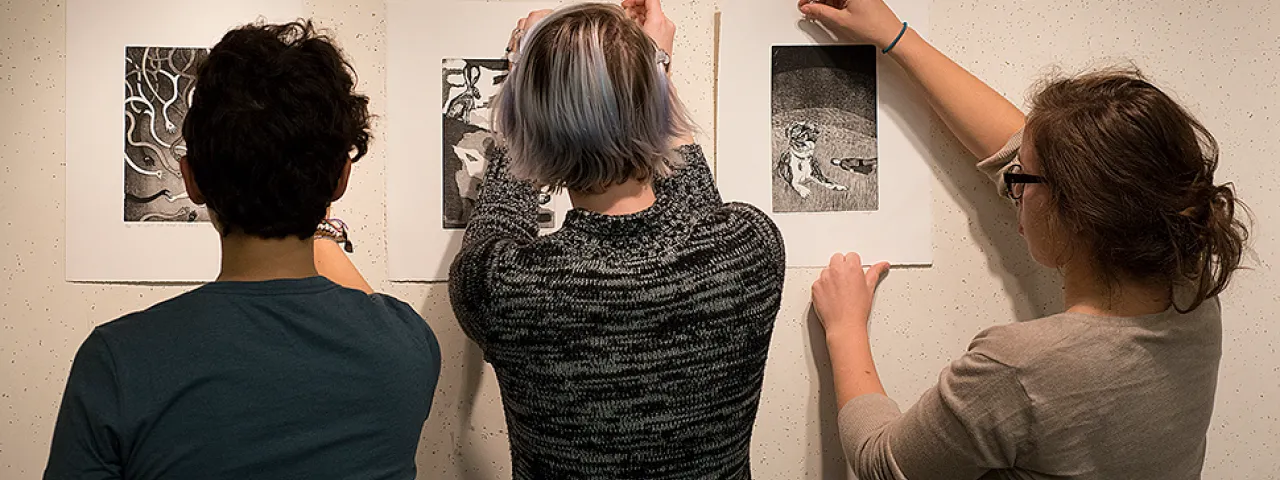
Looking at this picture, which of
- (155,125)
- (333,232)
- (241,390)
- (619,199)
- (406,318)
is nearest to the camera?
(241,390)

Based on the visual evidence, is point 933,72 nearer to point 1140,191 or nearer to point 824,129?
point 824,129

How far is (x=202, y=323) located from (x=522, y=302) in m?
0.29

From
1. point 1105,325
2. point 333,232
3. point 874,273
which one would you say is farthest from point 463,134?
point 1105,325

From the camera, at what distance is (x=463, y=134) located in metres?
1.28

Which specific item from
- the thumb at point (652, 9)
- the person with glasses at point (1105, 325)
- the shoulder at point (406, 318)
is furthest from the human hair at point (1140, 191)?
the shoulder at point (406, 318)

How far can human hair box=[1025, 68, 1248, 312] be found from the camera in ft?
3.02

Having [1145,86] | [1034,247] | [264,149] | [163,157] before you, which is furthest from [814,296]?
[163,157]

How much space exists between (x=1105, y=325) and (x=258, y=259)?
0.81m

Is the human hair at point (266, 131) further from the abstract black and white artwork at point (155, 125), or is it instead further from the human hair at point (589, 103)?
the abstract black and white artwork at point (155, 125)

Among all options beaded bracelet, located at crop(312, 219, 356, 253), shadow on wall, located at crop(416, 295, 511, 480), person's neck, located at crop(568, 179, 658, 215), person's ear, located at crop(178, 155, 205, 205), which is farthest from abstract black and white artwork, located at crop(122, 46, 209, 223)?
person's neck, located at crop(568, 179, 658, 215)

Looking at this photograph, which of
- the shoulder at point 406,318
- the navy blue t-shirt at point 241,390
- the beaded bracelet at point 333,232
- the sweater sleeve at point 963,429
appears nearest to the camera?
the navy blue t-shirt at point 241,390

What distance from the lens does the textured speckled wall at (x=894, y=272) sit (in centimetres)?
127

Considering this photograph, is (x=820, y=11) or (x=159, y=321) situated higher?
(x=820, y=11)

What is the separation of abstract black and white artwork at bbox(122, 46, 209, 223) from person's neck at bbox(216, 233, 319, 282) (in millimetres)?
536
